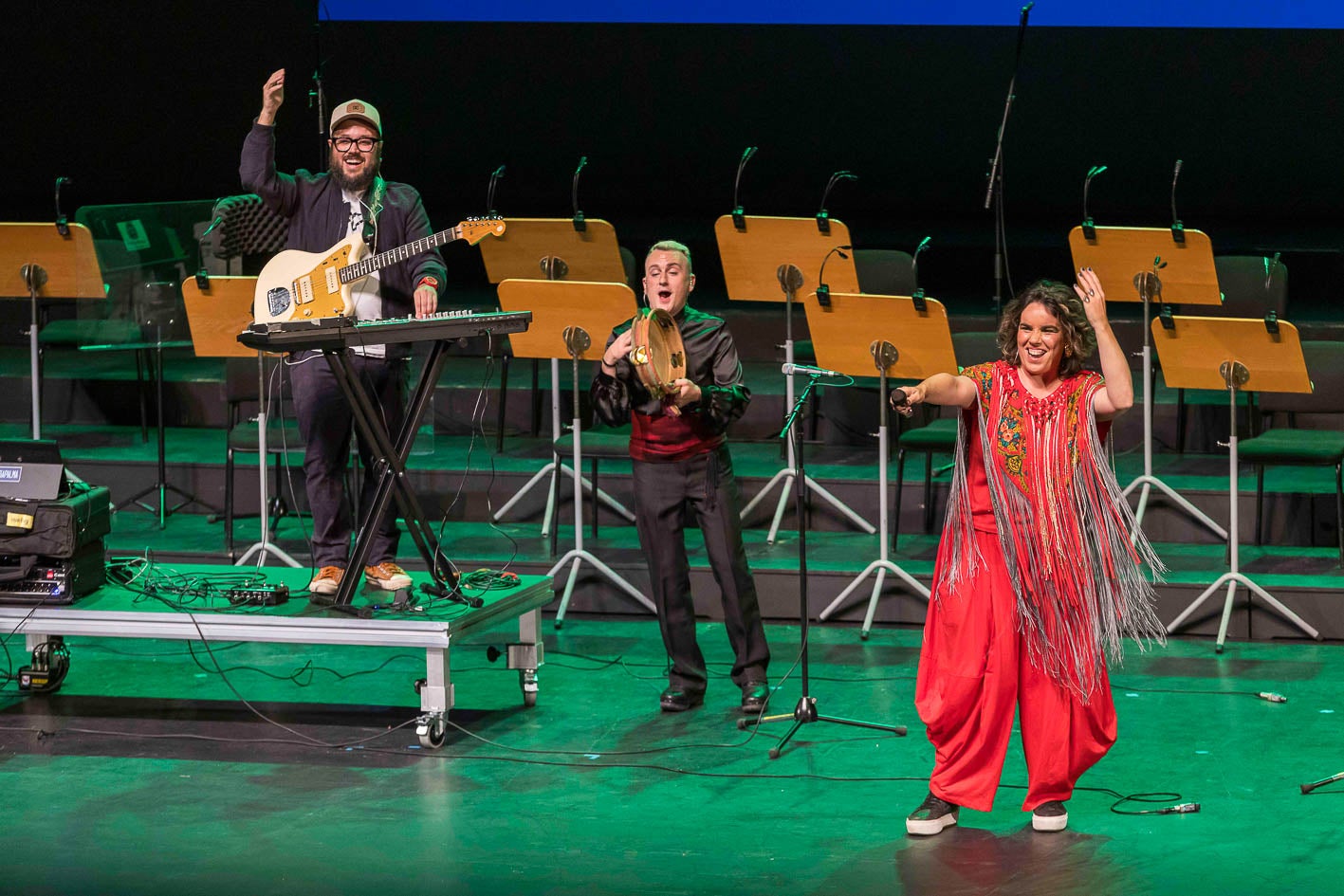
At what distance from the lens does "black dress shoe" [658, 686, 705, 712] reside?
608 centimetres

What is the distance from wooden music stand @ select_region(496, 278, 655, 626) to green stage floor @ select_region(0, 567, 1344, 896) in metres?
0.37

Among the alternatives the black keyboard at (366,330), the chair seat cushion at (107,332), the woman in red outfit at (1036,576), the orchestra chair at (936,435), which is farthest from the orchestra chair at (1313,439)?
the chair seat cushion at (107,332)

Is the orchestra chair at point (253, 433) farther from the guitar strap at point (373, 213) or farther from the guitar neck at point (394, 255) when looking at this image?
Result: the guitar neck at point (394, 255)

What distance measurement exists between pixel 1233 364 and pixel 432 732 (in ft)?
10.3

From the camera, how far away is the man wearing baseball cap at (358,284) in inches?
236

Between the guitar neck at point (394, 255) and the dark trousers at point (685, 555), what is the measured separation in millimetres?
964

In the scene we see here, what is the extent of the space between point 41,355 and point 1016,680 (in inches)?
217

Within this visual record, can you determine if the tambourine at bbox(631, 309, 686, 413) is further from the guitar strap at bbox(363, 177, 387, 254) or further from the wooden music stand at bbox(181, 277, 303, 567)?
the wooden music stand at bbox(181, 277, 303, 567)

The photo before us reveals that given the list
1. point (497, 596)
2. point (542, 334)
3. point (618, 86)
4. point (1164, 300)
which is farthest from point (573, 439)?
point (618, 86)

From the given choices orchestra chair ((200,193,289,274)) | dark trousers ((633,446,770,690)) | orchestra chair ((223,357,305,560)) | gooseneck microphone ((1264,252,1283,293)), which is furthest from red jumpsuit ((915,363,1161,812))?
orchestra chair ((200,193,289,274))

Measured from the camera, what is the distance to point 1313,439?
7035 mm

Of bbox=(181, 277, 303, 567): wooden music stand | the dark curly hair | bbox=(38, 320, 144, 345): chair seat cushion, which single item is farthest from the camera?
bbox=(38, 320, 144, 345): chair seat cushion

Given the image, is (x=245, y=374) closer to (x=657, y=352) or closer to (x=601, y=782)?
(x=657, y=352)

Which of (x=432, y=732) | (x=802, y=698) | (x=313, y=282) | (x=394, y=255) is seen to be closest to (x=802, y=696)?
(x=802, y=698)
